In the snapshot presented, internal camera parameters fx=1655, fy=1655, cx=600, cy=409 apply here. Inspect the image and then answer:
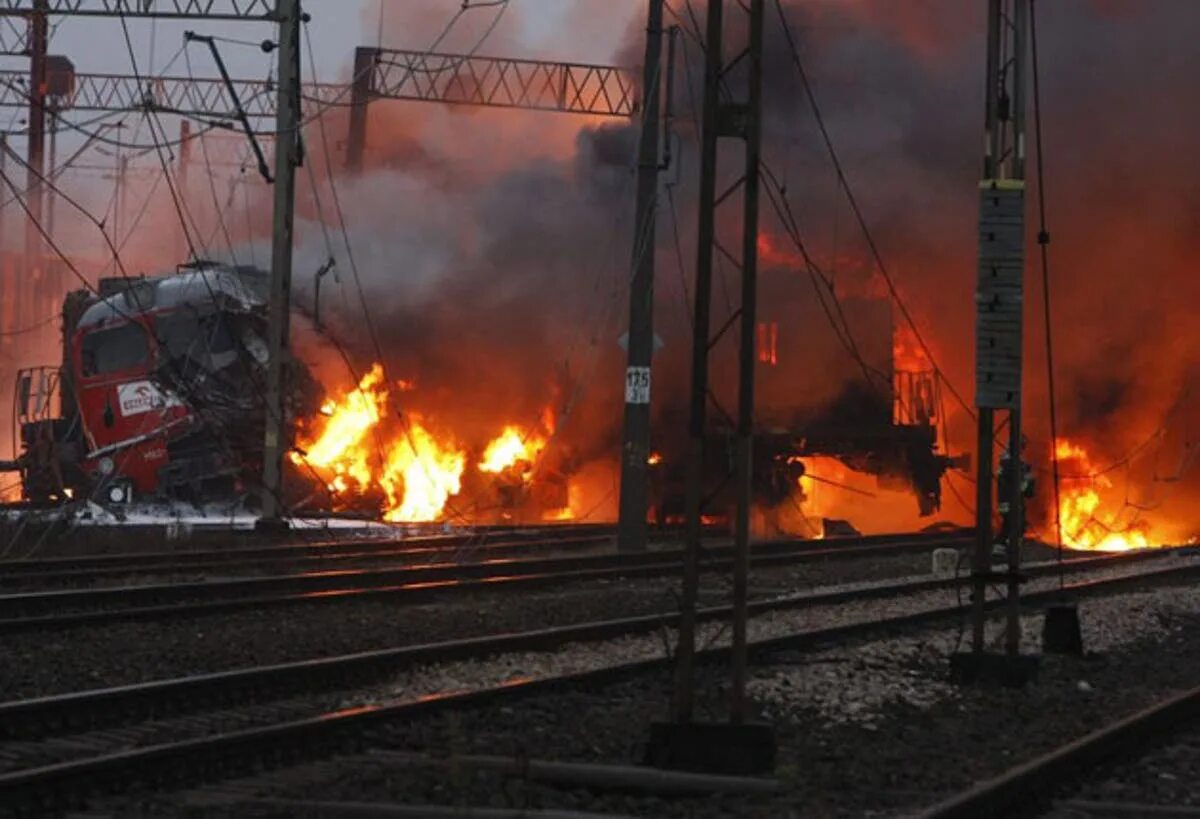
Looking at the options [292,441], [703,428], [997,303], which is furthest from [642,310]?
[703,428]

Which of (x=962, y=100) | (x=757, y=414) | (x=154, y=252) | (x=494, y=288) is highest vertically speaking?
(x=154, y=252)

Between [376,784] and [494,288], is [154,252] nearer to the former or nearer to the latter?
[494,288]

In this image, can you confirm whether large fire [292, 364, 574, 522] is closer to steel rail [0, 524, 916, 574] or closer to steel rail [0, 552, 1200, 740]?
steel rail [0, 524, 916, 574]

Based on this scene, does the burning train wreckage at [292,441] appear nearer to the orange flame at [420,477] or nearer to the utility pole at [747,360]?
the orange flame at [420,477]

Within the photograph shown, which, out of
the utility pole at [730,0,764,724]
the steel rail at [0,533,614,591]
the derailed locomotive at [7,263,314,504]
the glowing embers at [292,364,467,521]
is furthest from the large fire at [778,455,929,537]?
the utility pole at [730,0,764,724]

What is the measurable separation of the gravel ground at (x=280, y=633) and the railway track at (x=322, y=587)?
0.12m

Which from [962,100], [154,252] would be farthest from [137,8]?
[154,252]

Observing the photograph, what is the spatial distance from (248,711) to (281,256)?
15078mm

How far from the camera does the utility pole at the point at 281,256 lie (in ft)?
75.8

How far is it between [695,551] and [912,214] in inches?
974

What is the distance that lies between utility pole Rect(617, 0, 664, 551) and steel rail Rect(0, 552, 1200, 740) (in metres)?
7.66

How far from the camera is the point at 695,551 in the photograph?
8352mm

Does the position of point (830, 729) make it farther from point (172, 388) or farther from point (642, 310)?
point (172, 388)

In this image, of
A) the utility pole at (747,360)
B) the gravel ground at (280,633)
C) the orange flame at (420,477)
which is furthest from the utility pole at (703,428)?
the orange flame at (420,477)
